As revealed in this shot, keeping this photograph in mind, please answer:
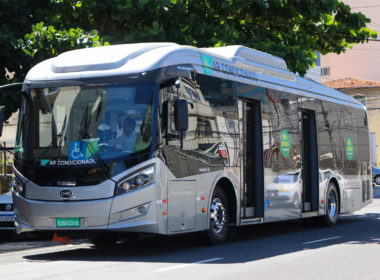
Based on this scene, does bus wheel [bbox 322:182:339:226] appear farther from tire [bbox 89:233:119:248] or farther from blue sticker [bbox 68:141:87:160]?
blue sticker [bbox 68:141:87:160]

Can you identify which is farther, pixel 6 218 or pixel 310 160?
pixel 310 160

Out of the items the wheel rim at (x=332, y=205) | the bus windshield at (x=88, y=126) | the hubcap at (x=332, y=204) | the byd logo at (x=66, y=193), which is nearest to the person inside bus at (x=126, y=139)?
the bus windshield at (x=88, y=126)

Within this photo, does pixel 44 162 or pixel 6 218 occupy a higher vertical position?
pixel 44 162

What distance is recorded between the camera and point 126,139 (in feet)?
37.0

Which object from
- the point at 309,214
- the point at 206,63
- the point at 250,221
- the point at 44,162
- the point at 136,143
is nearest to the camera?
the point at 136,143

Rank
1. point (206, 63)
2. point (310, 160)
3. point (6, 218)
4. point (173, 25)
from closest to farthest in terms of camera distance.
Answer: point (206, 63) → point (6, 218) → point (310, 160) → point (173, 25)

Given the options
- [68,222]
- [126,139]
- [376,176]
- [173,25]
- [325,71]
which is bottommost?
[376,176]

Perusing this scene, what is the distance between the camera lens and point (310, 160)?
17.6 meters

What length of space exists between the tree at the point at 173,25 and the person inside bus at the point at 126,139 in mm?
5977

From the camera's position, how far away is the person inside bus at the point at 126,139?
1127 cm

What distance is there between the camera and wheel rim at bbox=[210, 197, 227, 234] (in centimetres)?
1288

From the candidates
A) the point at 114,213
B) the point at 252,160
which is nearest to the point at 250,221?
the point at 252,160

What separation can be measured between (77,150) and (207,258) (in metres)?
2.50

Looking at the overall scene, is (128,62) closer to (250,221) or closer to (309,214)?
(250,221)
